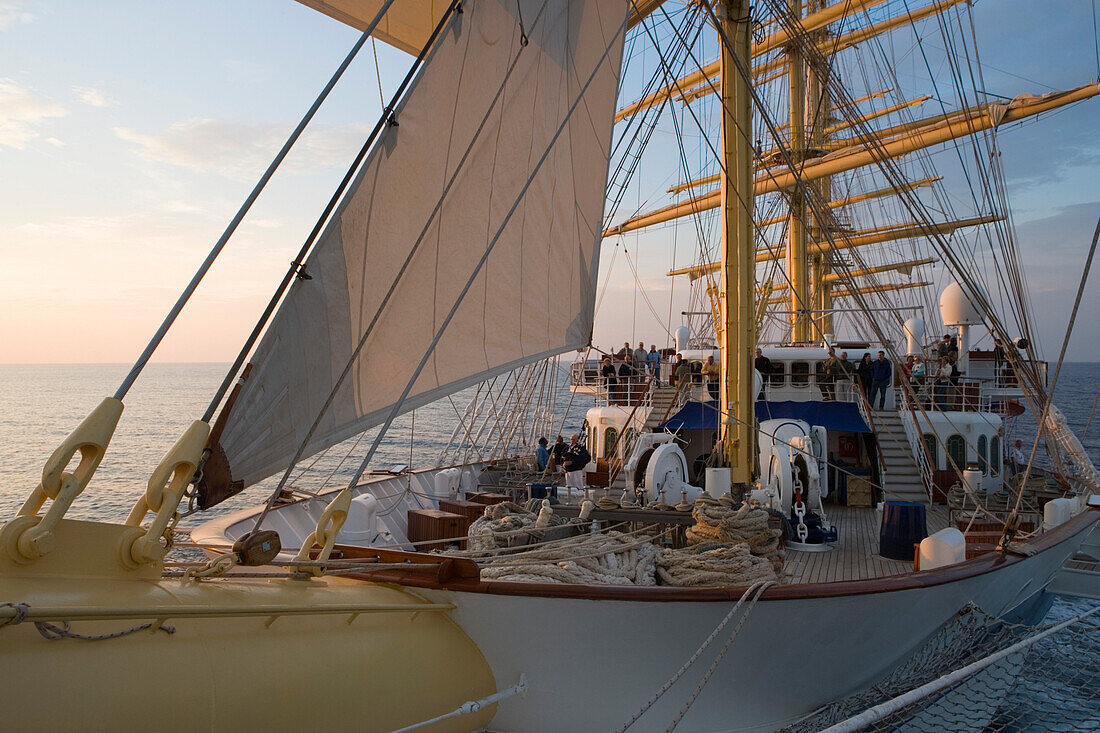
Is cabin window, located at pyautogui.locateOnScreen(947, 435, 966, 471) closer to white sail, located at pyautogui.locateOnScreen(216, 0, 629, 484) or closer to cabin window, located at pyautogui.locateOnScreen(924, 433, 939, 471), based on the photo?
cabin window, located at pyautogui.locateOnScreen(924, 433, 939, 471)

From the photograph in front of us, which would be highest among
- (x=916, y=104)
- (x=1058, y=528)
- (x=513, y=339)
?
(x=916, y=104)

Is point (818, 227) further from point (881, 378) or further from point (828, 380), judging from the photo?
point (881, 378)

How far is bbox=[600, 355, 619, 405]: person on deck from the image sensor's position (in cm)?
1854

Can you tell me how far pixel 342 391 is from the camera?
4578 mm

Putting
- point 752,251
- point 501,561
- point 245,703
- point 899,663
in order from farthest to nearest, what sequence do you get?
point 752,251, point 899,663, point 501,561, point 245,703

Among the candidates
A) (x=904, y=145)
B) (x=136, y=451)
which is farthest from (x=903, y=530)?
(x=136, y=451)

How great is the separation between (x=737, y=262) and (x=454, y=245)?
6728 mm

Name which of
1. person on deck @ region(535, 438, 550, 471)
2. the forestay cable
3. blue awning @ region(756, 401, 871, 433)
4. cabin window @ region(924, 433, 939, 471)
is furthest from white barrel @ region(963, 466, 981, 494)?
the forestay cable

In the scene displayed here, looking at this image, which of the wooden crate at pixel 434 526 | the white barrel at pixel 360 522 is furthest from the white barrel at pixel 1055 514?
the white barrel at pixel 360 522

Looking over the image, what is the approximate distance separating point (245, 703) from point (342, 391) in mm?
1824

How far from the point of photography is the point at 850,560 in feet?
29.7

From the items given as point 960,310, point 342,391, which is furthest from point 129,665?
point 960,310

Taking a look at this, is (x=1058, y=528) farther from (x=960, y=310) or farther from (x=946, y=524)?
(x=960, y=310)

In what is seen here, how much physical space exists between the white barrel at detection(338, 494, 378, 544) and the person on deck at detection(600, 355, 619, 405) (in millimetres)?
9963
